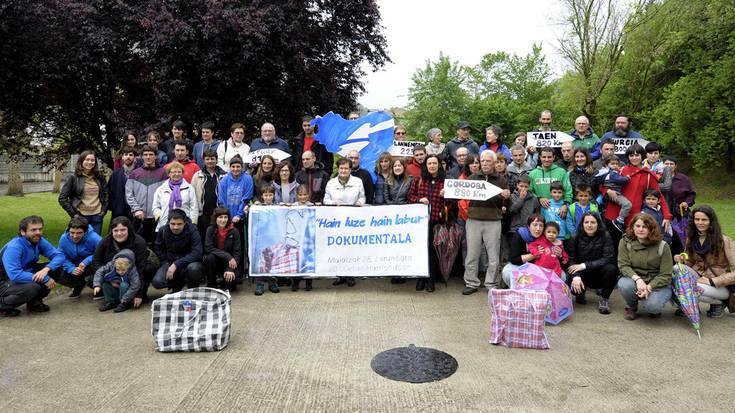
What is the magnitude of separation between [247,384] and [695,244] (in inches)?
206

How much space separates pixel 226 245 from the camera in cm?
679

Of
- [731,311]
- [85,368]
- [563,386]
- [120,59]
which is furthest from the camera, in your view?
Answer: [120,59]

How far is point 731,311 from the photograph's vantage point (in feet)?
18.7

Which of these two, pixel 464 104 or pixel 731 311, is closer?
pixel 731 311

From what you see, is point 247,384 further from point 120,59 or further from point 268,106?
point 120,59

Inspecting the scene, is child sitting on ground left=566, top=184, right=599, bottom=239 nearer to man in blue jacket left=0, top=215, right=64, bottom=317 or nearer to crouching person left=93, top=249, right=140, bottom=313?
crouching person left=93, top=249, right=140, bottom=313

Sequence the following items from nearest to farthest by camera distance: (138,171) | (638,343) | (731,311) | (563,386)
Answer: (563,386) < (638,343) < (731,311) < (138,171)

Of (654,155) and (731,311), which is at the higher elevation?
(654,155)

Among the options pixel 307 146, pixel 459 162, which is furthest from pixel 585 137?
pixel 307 146

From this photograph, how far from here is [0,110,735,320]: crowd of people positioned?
5.73 meters

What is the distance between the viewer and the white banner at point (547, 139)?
8.21 metres

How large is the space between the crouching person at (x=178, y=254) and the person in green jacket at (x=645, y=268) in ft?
17.0

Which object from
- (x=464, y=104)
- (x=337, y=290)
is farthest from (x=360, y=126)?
(x=464, y=104)

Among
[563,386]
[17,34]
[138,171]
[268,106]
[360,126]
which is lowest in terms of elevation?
[563,386]
